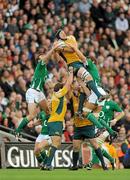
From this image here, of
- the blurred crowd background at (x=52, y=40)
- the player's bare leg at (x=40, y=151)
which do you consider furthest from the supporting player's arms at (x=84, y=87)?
the blurred crowd background at (x=52, y=40)

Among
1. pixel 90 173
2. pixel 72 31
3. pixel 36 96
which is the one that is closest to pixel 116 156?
pixel 36 96

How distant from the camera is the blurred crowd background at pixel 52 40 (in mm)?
27156

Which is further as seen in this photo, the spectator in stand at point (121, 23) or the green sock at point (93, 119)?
the spectator in stand at point (121, 23)

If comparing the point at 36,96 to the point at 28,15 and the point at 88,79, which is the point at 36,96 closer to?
the point at 88,79

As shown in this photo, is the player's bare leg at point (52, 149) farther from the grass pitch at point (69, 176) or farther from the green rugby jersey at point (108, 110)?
the green rugby jersey at point (108, 110)

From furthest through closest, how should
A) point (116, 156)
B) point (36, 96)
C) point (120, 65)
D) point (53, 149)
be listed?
1. point (120, 65)
2. point (116, 156)
3. point (36, 96)
4. point (53, 149)

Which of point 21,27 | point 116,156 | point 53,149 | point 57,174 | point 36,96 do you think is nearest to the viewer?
point 57,174

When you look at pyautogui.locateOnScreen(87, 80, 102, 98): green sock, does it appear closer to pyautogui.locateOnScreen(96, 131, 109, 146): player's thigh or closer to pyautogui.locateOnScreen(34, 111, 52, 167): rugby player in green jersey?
pyautogui.locateOnScreen(34, 111, 52, 167): rugby player in green jersey

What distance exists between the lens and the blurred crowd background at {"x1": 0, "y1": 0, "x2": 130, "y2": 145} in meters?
27.2

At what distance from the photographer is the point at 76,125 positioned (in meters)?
21.1

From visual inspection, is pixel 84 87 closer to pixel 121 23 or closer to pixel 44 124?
pixel 44 124

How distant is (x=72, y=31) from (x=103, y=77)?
2.12 m

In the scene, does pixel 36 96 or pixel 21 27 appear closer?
pixel 36 96

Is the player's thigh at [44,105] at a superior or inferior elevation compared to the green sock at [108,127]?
superior
